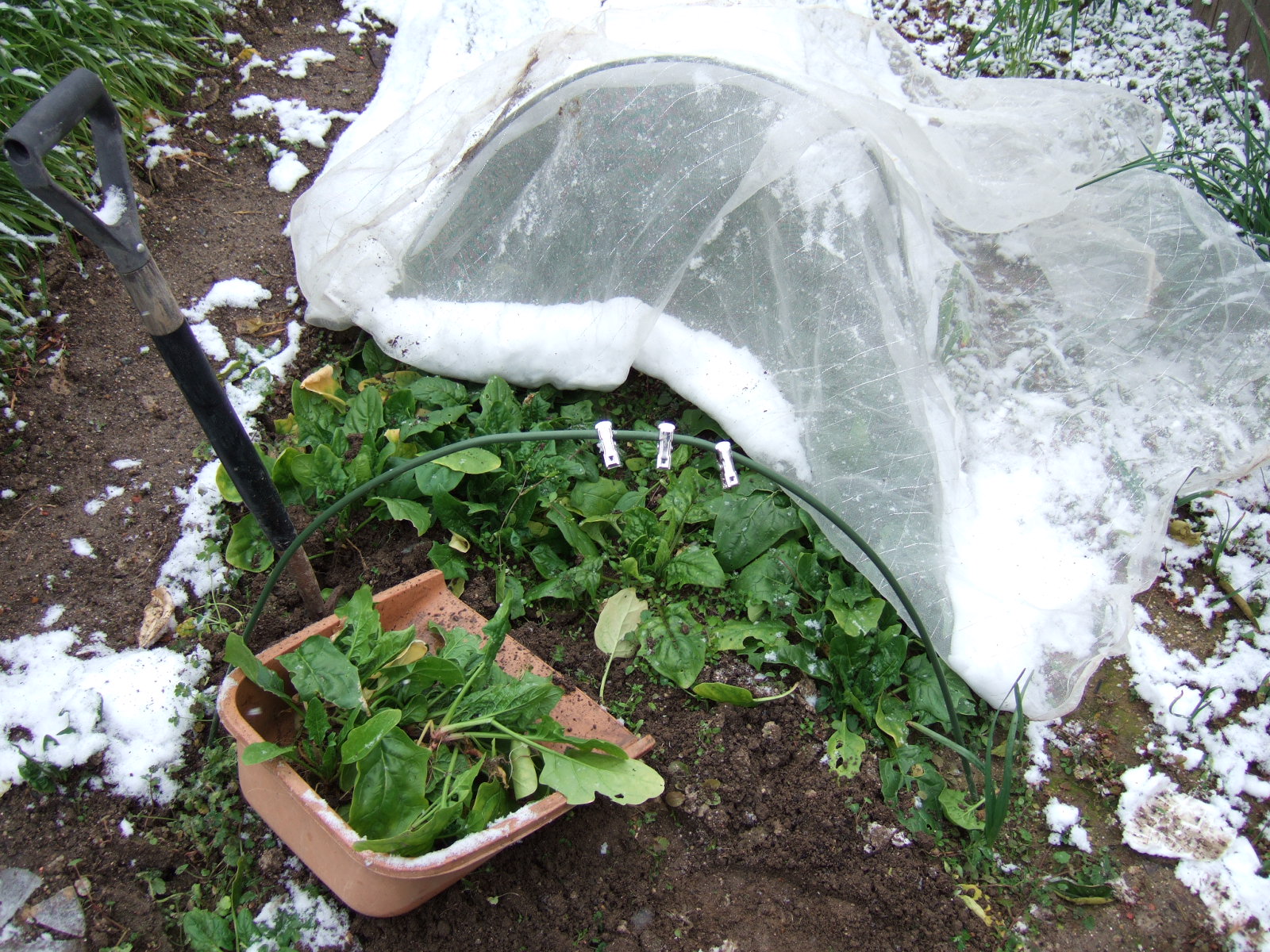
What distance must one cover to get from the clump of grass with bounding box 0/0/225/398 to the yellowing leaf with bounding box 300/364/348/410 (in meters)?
0.75

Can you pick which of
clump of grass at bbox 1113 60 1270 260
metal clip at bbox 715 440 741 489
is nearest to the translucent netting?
clump of grass at bbox 1113 60 1270 260

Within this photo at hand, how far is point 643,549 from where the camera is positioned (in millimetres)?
2021

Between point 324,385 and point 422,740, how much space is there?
1111 mm

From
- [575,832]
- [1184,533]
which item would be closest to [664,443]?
[575,832]

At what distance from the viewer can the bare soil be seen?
1.57 m

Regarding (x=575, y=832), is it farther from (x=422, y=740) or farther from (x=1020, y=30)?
(x=1020, y=30)

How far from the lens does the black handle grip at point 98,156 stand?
3.41ft

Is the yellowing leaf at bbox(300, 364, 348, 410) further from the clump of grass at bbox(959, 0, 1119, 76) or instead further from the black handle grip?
the clump of grass at bbox(959, 0, 1119, 76)

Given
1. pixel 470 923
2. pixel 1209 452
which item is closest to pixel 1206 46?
pixel 1209 452

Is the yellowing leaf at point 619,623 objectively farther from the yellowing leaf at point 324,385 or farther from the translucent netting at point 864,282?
the yellowing leaf at point 324,385

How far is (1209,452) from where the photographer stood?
2.11 m

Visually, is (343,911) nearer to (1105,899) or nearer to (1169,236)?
(1105,899)

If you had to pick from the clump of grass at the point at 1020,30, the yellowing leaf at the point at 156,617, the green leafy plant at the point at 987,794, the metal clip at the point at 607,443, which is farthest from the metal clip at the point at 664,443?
the clump of grass at the point at 1020,30

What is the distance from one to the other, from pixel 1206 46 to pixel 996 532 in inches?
91.2
